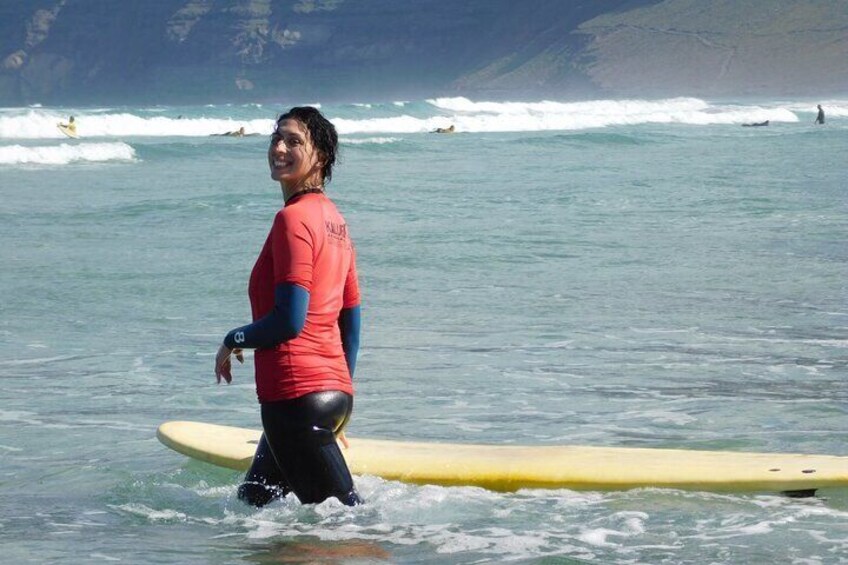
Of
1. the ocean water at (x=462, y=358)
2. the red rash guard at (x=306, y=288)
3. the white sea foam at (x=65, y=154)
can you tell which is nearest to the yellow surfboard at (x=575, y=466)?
the ocean water at (x=462, y=358)

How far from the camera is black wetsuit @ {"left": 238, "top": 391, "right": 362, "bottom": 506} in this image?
455cm

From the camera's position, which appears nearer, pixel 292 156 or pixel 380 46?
pixel 292 156

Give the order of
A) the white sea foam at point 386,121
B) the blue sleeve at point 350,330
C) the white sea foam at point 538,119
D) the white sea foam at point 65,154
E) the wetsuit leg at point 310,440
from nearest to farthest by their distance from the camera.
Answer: the wetsuit leg at point 310,440 < the blue sleeve at point 350,330 < the white sea foam at point 65,154 < the white sea foam at point 386,121 < the white sea foam at point 538,119

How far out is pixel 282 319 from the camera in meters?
4.40

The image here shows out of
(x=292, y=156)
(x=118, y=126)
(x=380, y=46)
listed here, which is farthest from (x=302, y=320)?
(x=380, y=46)

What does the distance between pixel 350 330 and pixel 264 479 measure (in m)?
0.58

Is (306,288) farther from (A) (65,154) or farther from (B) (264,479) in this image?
(A) (65,154)

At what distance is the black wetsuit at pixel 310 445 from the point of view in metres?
4.55

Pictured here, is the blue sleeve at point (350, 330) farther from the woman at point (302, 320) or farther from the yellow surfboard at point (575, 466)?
the yellow surfboard at point (575, 466)

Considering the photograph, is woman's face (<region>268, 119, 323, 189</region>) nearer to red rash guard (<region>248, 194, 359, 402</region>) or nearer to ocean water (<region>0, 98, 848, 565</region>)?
red rash guard (<region>248, 194, 359, 402</region>)

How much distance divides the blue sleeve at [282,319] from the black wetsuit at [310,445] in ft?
0.73

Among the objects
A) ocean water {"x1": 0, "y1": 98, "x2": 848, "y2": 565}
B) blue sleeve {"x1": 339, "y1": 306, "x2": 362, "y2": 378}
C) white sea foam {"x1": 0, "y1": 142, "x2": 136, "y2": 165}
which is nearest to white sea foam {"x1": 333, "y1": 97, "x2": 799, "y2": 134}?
white sea foam {"x1": 0, "y1": 142, "x2": 136, "y2": 165}

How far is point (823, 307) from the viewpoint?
1007 centimetres

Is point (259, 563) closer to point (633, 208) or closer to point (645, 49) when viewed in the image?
point (633, 208)
